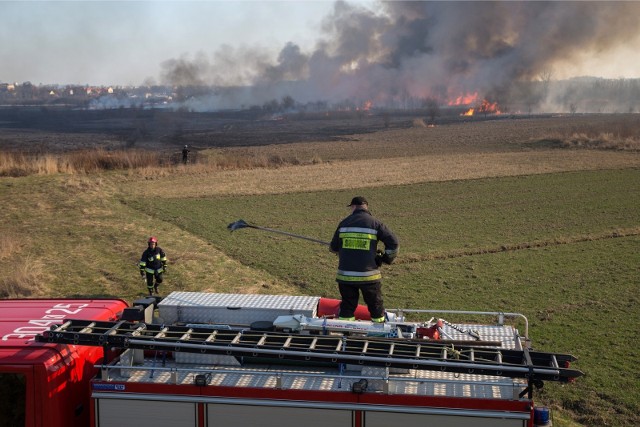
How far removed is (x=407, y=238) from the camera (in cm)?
1777

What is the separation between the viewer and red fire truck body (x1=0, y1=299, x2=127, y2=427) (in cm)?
448

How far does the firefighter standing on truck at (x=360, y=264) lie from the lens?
6176 mm

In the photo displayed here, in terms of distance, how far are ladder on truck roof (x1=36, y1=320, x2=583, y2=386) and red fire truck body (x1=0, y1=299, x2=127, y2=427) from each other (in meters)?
0.16

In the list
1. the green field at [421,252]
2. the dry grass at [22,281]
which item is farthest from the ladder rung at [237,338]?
the dry grass at [22,281]

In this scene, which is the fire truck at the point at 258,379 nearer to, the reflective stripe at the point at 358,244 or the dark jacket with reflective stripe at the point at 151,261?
the reflective stripe at the point at 358,244

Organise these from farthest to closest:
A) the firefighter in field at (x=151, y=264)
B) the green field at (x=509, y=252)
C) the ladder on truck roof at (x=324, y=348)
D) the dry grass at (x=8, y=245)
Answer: the dry grass at (x=8, y=245)
the firefighter in field at (x=151, y=264)
the green field at (x=509, y=252)
the ladder on truck roof at (x=324, y=348)

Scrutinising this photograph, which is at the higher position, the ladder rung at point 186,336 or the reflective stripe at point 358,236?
the reflective stripe at point 358,236

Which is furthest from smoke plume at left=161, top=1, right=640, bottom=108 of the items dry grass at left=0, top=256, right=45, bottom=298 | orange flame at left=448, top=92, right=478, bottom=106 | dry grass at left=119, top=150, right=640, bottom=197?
dry grass at left=0, top=256, right=45, bottom=298

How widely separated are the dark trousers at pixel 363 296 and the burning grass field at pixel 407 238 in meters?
2.99

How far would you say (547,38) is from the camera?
301 ft

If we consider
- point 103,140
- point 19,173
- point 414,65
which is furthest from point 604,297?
point 414,65

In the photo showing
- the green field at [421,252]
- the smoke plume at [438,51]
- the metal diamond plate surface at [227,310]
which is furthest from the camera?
the smoke plume at [438,51]

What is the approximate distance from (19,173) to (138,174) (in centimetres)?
460

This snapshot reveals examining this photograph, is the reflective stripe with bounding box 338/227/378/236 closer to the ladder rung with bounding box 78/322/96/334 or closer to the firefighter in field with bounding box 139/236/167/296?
the ladder rung with bounding box 78/322/96/334
